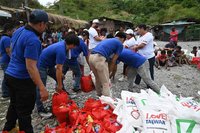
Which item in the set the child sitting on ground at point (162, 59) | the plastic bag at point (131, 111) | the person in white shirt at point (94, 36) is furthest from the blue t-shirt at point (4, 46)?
the child sitting on ground at point (162, 59)

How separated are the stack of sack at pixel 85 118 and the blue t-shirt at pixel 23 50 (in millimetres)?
939

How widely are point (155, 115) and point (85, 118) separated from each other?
38.5 inches

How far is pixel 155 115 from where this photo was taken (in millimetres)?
3361

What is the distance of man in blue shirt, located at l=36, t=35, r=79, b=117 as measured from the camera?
15.1ft

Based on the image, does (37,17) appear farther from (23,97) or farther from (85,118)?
(85,118)

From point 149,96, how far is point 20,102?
174cm

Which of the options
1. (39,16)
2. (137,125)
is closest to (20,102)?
(39,16)

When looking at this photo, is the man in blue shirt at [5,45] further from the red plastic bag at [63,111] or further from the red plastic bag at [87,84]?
the red plastic bag at [63,111]

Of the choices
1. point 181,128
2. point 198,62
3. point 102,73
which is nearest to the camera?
point 181,128

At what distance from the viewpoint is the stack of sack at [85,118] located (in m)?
3.53

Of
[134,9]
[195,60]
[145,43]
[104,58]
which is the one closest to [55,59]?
[104,58]

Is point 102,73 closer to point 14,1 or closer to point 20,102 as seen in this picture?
point 20,102

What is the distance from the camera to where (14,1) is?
25312 millimetres

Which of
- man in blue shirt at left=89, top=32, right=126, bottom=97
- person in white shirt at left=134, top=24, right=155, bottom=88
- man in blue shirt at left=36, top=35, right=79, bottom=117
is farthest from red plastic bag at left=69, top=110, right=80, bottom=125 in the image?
person in white shirt at left=134, top=24, right=155, bottom=88
